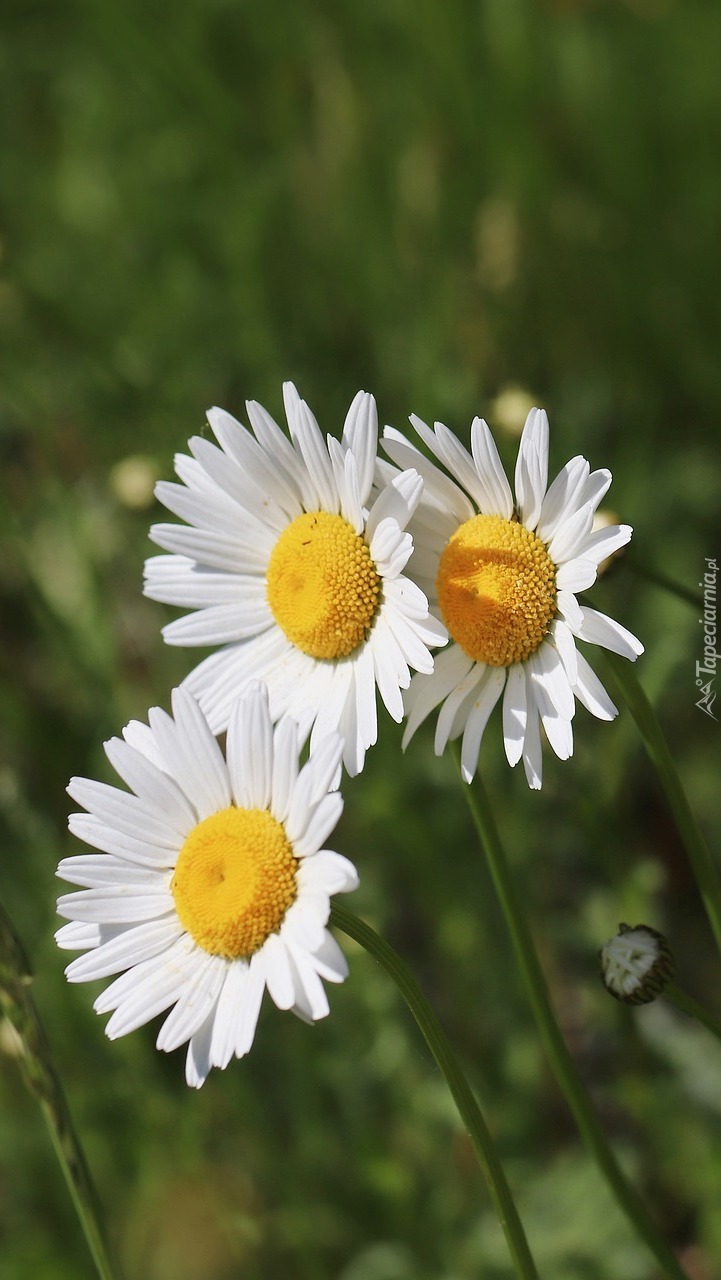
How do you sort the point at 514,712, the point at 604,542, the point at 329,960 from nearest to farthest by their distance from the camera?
the point at 329,960, the point at 604,542, the point at 514,712

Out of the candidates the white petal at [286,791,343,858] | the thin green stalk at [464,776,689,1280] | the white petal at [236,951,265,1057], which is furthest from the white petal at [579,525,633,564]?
the white petal at [236,951,265,1057]

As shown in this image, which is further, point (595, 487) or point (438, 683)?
point (438, 683)

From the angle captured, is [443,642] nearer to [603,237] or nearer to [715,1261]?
[715,1261]

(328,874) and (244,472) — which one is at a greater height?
(244,472)

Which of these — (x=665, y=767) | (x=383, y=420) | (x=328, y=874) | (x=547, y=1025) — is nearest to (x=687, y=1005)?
(x=547, y=1025)

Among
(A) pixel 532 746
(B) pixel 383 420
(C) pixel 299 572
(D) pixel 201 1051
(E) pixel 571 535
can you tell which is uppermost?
(B) pixel 383 420

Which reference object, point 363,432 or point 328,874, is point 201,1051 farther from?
point 363,432

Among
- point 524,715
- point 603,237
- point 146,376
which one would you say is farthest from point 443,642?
point 603,237

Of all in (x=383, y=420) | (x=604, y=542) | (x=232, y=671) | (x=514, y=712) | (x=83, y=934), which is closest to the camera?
(x=604, y=542)
